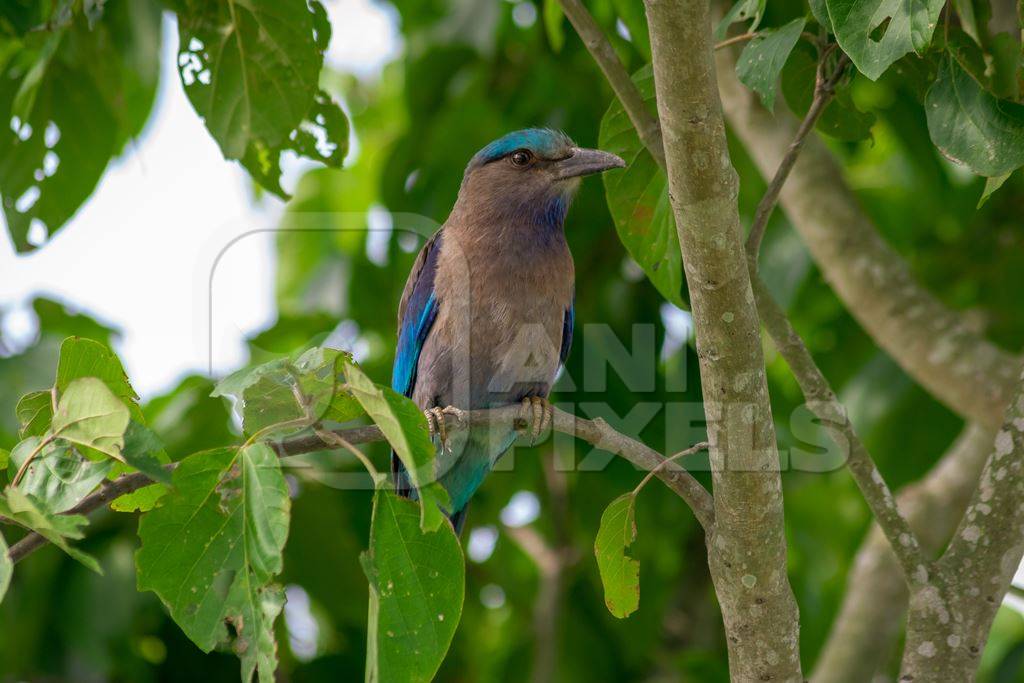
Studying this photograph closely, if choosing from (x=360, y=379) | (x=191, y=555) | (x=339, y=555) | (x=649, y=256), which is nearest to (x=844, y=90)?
(x=649, y=256)

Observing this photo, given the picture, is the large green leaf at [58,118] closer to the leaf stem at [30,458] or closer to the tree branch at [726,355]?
the leaf stem at [30,458]

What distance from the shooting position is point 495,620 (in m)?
6.36

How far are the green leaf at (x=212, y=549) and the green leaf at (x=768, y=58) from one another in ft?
4.39

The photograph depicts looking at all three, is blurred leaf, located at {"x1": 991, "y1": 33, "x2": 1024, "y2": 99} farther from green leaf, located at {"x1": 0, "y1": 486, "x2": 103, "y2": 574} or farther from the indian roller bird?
green leaf, located at {"x1": 0, "y1": 486, "x2": 103, "y2": 574}

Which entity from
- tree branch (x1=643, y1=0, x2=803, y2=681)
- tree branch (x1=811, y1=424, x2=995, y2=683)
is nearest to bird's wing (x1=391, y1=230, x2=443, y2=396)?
tree branch (x1=643, y1=0, x2=803, y2=681)

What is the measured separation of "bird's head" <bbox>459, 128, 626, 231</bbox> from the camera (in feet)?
14.2

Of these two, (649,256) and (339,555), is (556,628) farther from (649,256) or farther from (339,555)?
(649,256)

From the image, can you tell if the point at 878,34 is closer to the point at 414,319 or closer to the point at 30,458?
the point at 30,458

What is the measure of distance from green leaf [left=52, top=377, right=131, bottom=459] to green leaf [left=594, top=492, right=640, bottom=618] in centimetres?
113

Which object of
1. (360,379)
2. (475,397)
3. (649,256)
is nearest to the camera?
(360,379)

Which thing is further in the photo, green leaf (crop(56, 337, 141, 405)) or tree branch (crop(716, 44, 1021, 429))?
tree branch (crop(716, 44, 1021, 429))

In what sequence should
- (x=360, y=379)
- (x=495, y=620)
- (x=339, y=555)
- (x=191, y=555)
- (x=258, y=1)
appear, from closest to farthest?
1. (x=360, y=379)
2. (x=191, y=555)
3. (x=258, y=1)
4. (x=339, y=555)
5. (x=495, y=620)

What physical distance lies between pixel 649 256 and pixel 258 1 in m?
1.32

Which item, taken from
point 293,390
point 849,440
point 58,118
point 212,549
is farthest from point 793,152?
point 58,118
